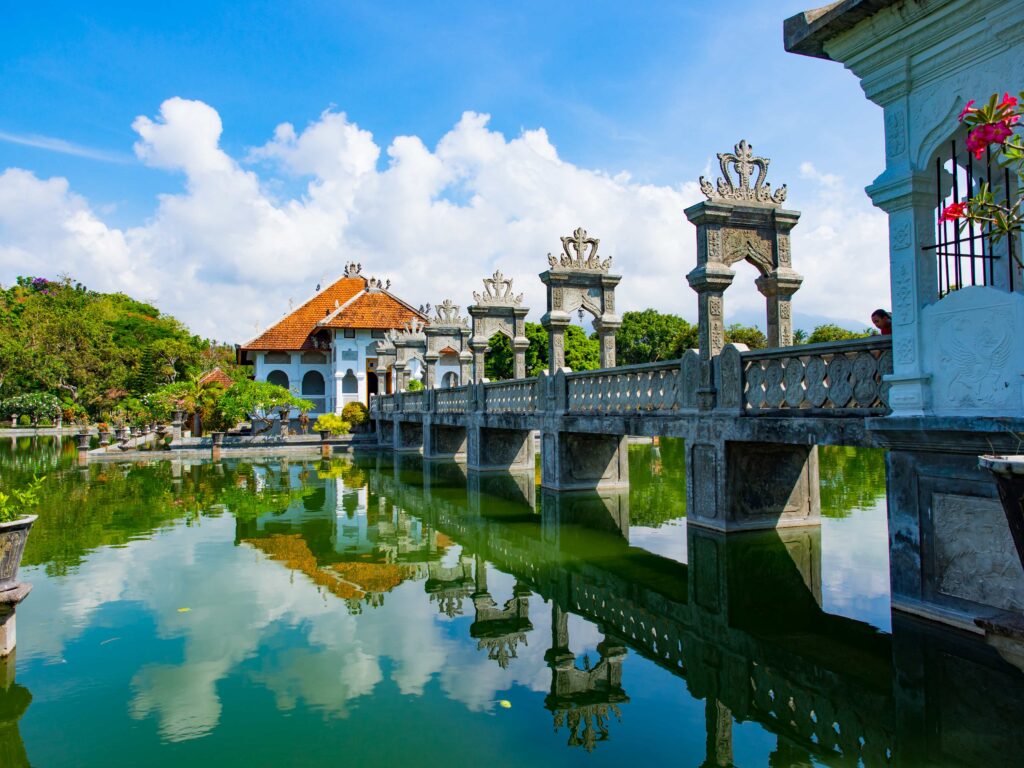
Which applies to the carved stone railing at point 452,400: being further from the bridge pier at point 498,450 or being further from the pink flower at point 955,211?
the pink flower at point 955,211

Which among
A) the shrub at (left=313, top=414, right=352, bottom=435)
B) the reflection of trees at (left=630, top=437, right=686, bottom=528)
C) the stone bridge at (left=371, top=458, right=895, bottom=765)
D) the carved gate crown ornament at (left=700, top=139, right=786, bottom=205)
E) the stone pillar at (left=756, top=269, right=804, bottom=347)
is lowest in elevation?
the stone bridge at (left=371, top=458, right=895, bottom=765)

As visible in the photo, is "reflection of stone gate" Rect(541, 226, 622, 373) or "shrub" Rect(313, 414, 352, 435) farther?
"shrub" Rect(313, 414, 352, 435)

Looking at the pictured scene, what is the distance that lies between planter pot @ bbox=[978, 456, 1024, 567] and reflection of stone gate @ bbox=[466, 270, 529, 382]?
17.9 m

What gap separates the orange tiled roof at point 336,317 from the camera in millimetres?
38312

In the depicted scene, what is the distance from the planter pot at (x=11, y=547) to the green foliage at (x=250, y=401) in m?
25.9

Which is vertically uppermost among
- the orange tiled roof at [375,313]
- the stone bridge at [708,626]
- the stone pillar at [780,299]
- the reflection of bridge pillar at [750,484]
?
the orange tiled roof at [375,313]

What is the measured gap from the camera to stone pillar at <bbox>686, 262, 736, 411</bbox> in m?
10.1

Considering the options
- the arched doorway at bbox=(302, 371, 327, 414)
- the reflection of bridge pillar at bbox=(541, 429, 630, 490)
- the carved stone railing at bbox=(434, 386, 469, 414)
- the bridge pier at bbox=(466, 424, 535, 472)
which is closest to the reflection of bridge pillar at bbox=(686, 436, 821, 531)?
the reflection of bridge pillar at bbox=(541, 429, 630, 490)

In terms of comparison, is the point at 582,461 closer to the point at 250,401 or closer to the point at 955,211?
the point at 955,211

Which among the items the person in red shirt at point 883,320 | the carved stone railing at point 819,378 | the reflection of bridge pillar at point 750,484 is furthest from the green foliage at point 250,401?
the person in red shirt at point 883,320

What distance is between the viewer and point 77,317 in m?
47.1

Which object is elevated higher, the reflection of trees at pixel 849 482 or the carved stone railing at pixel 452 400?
the carved stone railing at pixel 452 400

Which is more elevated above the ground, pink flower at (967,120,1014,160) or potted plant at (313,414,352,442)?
pink flower at (967,120,1014,160)

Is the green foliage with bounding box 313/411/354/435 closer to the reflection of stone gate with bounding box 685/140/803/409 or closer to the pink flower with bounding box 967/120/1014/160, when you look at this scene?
the reflection of stone gate with bounding box 685/140/803/409
